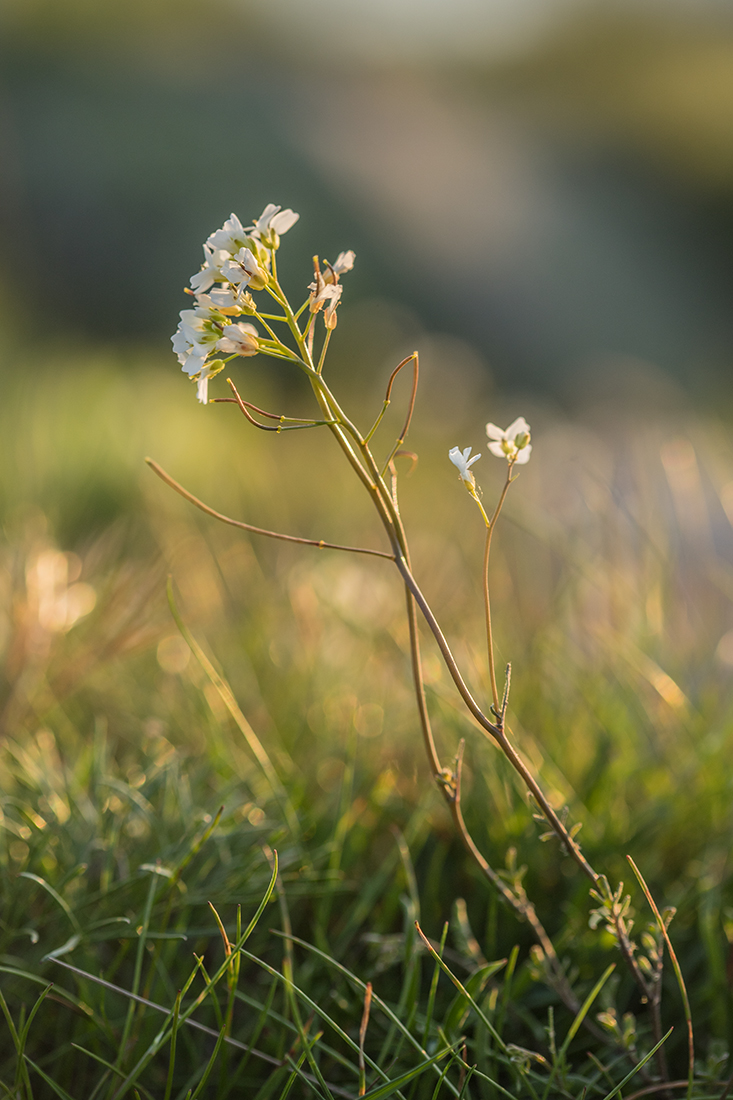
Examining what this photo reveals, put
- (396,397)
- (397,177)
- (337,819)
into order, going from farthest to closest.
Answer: (397,177), (396,397), (337,819)

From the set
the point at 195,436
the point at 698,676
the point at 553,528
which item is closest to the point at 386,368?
the point at 195,436

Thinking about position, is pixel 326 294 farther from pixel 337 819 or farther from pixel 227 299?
pixel 337 819

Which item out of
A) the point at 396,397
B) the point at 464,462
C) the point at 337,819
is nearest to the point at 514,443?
the point at 464,462

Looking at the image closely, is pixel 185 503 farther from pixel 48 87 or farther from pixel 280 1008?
pixel 48 87

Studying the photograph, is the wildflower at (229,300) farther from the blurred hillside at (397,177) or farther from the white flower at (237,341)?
the blurred hillside at (397,177)

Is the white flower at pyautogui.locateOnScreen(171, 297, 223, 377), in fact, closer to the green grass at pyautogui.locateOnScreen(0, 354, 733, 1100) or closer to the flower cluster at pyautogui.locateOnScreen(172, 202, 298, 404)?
the flower cluster at pyautogui.locateOnScreen(172, 202, 298, 404)

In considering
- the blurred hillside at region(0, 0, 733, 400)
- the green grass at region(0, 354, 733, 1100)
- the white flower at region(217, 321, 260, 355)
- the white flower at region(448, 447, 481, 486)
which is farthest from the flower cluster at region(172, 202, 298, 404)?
the blurred hillside at region(0, 0, 733, 400)

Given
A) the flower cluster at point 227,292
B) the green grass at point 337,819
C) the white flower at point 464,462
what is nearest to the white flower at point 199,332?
the flower cluster at point 227,292
